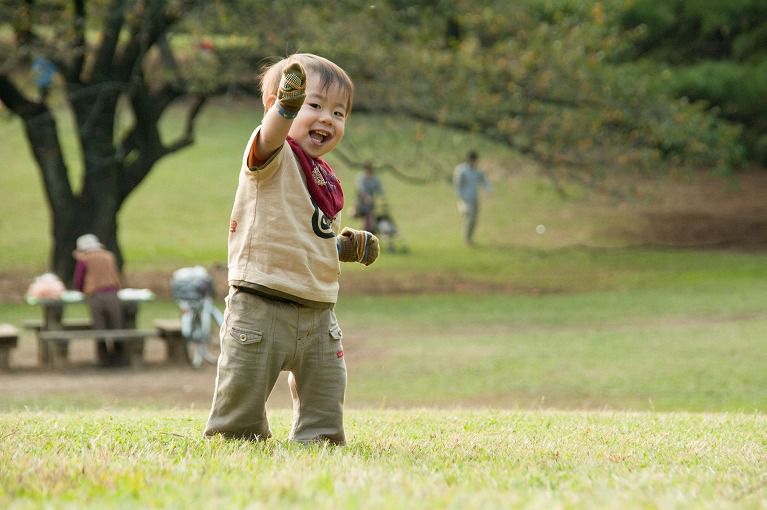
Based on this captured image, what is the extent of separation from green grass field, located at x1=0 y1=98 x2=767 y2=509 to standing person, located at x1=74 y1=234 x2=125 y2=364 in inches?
72.1

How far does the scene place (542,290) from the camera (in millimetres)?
19312

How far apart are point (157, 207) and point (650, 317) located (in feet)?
57.5

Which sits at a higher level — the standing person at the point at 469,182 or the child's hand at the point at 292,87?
the standing person at the point at 469,182

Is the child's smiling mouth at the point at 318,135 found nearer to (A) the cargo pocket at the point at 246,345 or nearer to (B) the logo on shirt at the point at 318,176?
(B) the logo on shirt at the point at 318,176

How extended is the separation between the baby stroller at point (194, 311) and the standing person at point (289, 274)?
8046 mm

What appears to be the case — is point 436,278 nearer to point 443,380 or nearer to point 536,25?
point 536,25

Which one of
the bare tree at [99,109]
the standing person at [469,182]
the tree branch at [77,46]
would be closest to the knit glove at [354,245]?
the bare tree at [99,109]

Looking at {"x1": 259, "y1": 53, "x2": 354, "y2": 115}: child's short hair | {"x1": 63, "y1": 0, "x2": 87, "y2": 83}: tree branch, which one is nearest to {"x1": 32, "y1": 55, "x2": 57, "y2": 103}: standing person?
{"x1": 63, "y1": 0, "x2": 87, "y2": 83}: tree branch

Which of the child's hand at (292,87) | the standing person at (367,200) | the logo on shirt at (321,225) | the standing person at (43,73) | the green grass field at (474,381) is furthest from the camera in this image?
the standing person at (367,200)

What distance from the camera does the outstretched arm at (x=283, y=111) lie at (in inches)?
165

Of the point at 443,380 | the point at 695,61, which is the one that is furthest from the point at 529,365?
the point at 695,61

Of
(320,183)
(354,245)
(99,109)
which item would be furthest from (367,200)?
(320,183)

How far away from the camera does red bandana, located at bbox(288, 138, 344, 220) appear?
183 inches

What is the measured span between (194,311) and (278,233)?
330 inches
